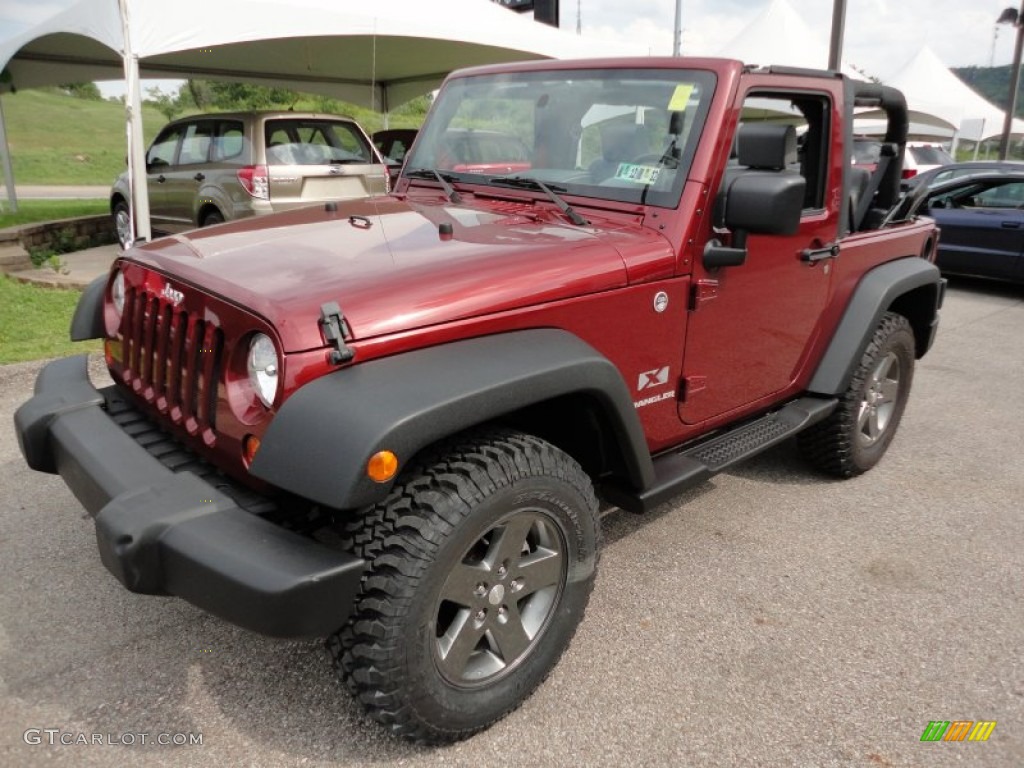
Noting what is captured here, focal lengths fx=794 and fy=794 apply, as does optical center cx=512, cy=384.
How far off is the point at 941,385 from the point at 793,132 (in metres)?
3.66

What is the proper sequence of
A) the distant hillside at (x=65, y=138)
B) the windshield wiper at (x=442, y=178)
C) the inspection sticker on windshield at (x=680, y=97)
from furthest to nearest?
1. the distant hillside at (x=65, y=138)
2. the windshield wiper at (x=442, y=178)
3. the inspection sticker on windshield at (x=680, y=97)

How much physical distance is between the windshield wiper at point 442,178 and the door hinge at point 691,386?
1126 mm

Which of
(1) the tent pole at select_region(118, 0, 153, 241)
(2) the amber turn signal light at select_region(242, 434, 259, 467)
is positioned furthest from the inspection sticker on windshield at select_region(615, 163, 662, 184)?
(1) the tent pole at select_region(118, 0, 153, 241)

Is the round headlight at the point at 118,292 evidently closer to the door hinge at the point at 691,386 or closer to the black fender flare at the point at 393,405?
the black fender flare at the point at 393,405

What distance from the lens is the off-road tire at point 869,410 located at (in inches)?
144

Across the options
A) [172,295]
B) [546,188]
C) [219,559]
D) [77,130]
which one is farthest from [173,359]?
[77,130]

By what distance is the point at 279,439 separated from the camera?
182 cm

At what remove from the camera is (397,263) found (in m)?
2.23

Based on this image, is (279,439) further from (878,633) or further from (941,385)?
(941,385)

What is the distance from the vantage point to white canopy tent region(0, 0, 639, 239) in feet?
25.4

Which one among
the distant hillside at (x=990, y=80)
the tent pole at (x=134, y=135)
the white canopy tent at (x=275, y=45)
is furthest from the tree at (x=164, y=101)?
the distant hillside at (x=990, y=80)

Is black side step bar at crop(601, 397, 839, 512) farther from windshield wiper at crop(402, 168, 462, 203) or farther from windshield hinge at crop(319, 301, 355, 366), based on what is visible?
windshield wiper at crop(402, 168, 462, 203)

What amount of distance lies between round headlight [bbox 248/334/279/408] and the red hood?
8cm

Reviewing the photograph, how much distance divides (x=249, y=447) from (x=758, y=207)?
5.64 ft
